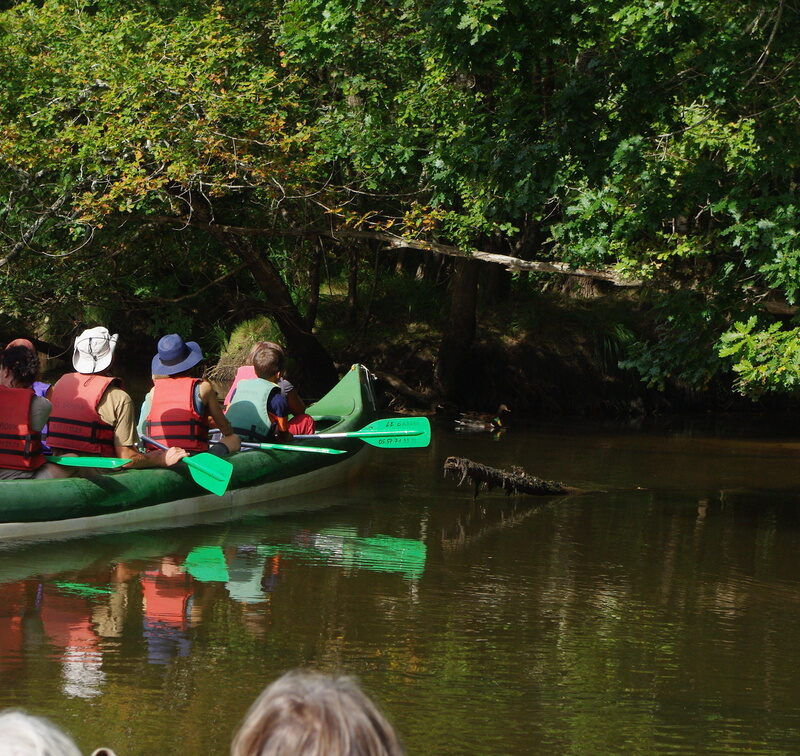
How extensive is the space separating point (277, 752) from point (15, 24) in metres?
12.6

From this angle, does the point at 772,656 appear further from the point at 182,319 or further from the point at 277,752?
the point at 182,319

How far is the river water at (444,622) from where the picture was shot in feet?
13.6

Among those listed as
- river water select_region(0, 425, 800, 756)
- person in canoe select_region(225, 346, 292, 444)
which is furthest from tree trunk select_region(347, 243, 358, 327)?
person in canoe select_region(225, 346, 292, 444)

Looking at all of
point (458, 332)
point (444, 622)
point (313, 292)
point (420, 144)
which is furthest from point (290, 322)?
point (444, 622)

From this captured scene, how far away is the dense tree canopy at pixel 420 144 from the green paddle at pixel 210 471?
3.20 m

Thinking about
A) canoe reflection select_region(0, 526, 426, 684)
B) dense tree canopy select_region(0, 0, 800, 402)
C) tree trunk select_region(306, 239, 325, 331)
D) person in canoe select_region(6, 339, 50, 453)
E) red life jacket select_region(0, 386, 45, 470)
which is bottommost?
canoe reflection select_region(0, 526, 426, 684)

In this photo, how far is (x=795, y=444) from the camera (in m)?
13.9

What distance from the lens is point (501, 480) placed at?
9.19 m

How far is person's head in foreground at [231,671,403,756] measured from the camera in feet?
4.32

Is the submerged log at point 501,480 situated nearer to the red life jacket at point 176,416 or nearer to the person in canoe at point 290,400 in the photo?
the person in canoe at point 290,400

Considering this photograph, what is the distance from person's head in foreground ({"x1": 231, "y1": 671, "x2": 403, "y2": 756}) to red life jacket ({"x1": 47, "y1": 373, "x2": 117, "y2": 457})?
6.09 metres

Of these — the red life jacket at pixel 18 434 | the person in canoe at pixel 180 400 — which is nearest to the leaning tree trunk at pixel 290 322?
the person in canoe at pixel 180 400

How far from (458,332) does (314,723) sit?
47.4 feet

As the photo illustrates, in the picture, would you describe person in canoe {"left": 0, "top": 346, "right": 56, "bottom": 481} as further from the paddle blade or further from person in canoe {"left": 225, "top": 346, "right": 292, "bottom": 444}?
person in canoe {"left": 225, "top": 346, "right": 292, "bottom": 444}
